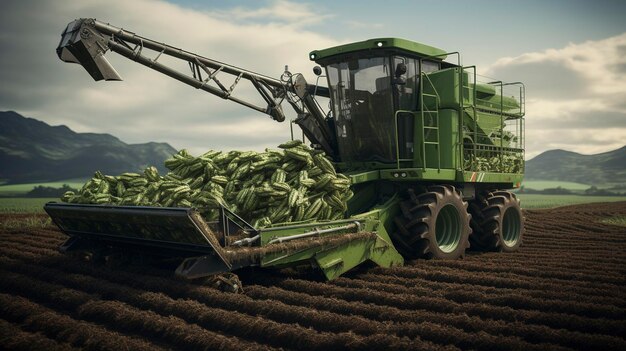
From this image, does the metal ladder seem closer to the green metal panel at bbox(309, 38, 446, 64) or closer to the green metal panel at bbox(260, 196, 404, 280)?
the green metal panel at bbox(309, 38, 446, 64)

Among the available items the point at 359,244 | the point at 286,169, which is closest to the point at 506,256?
Answer: the point at 359,244

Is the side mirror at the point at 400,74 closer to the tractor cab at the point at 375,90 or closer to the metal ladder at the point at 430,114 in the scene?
the tractor cab at the point at 375,90

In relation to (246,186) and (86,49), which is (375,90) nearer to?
(246,186)

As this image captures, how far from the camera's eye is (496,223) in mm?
9219

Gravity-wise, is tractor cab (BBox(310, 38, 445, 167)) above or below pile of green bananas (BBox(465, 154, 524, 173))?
above

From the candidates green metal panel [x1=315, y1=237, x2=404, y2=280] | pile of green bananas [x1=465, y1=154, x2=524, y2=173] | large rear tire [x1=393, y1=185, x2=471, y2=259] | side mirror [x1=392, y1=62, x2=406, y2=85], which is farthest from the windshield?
green metal panel [x1=315, y1=237, x2=404, y2=280]

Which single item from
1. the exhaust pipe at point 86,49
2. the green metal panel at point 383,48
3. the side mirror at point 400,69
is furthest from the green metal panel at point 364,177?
the exhaust pipe at point 86,49

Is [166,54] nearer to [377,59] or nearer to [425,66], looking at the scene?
[377,59]

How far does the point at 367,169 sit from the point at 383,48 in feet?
6.43

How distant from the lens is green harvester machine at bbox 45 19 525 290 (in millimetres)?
5953

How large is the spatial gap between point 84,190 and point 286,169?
3401 mm

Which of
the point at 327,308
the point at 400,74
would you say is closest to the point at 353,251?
the point at 327,308

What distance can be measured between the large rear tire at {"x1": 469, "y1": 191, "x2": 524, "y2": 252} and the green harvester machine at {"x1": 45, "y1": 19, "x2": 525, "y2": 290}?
0.08 feet

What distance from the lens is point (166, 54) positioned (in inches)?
297
